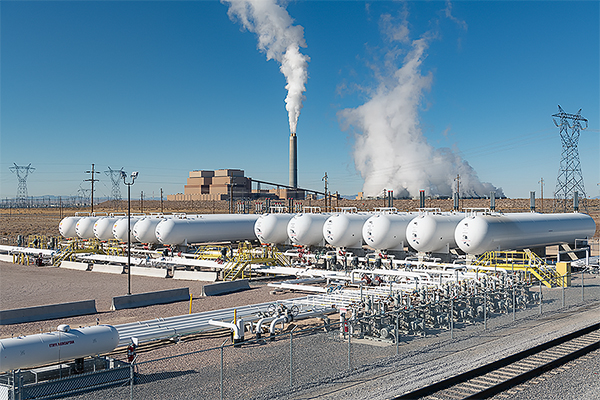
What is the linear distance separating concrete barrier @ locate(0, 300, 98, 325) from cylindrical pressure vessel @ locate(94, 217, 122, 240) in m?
20.8

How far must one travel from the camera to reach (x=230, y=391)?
36.4 feet

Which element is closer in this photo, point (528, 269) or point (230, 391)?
point (230, 391)

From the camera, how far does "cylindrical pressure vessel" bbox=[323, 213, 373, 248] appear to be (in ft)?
109

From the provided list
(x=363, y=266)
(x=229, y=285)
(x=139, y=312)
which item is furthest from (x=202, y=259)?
(x=139, y=312)

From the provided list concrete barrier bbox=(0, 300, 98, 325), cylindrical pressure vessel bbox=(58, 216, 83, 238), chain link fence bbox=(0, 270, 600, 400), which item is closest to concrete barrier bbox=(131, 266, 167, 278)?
concrete barrier bbox=(0, 300, 98, 325)

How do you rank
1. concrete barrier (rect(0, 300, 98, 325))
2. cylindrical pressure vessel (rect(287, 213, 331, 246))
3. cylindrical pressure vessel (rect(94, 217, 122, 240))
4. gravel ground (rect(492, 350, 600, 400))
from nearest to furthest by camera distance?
1. gravel ground (rect(492, 350, 600, 400))
2. concrete barrier (rect(0, 300, 98, 325))
3. cylindrical pressure vessel (rect(287, 213, 331, 246))
4. cylindrical pressure vessel (rect(94, 217, 122, 240))

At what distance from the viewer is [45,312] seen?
1908 centimetres

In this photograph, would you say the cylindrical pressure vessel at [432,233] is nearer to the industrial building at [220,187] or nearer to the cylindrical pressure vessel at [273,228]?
the cylindrical pressure vessel at [273,228]

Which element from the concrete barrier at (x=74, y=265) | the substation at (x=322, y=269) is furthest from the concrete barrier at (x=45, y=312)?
the concrete barrier at (x=74, y=265)

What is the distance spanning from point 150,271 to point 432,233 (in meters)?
15.7

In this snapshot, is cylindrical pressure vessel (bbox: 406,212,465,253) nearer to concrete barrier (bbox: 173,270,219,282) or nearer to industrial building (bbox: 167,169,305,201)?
concrete barrier (bbox: 173,270,219,282)

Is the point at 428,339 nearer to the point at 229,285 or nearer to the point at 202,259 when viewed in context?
the point at 229,285

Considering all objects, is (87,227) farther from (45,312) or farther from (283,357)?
(283,357)

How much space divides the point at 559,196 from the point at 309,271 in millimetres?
44598
